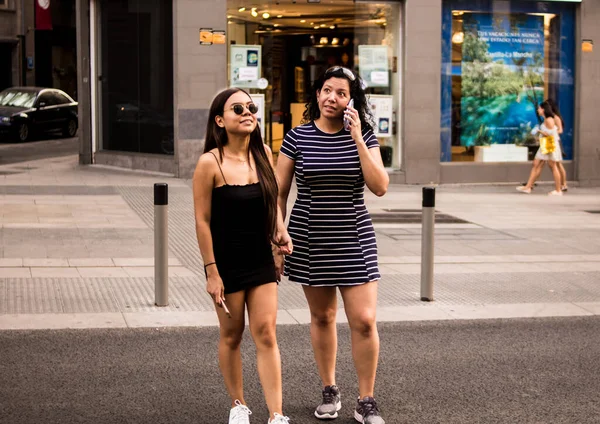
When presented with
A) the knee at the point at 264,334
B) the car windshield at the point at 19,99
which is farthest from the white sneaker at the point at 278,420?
the car windshield at the point at 19,99

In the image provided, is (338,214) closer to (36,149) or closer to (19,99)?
(36,149)

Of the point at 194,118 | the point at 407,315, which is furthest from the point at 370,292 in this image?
the point at 194,118

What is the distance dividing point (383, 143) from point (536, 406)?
47.0 feet

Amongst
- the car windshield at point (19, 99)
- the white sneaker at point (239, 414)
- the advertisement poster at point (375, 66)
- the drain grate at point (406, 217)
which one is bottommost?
the white sneaker at point (239, 414)

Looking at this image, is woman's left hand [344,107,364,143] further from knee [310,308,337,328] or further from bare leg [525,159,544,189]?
bare leg [525,159,544,189]

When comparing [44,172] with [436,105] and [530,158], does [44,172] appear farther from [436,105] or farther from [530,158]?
[530,158]

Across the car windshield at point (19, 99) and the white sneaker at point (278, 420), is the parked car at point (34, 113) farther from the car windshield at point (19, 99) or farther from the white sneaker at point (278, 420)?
the white sneaker at point (278, 420)

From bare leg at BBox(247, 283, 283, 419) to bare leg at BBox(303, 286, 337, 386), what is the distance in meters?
0.57

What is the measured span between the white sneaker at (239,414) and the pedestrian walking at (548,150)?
1422 centimetres

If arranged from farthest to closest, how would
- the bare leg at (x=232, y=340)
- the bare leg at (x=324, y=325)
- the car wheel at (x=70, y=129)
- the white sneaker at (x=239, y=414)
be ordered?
1. the car wheel at (x=70, y=129)
2. the bare leg at (x=324, y=325)
3. the white sneaker at (x=239, y=414)
4. the bare leg at (x=232, y=340)

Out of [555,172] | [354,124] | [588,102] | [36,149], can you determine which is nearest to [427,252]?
[354,124]

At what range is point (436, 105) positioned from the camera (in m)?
20.0

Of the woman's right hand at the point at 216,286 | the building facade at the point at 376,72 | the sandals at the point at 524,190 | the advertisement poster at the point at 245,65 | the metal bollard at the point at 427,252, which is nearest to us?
the woman's right hand at the point at 216,286

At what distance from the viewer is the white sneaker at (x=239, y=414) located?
216 inches
